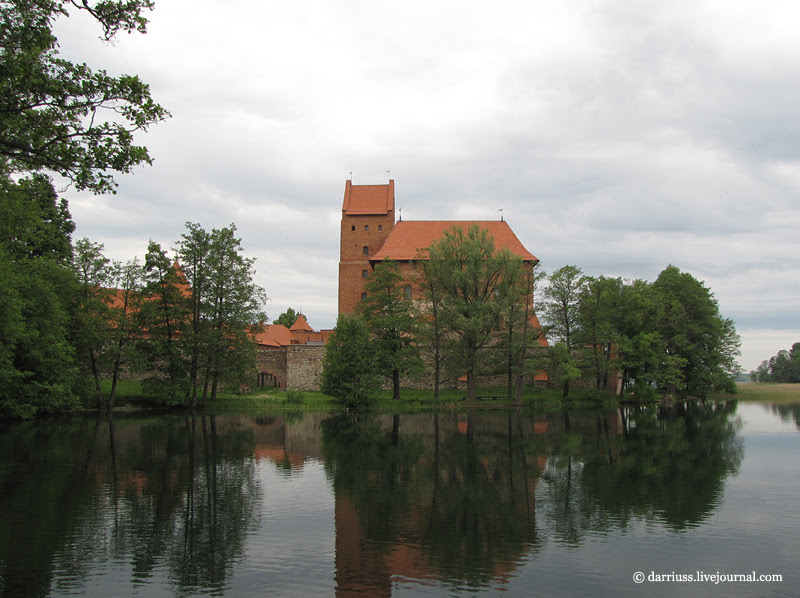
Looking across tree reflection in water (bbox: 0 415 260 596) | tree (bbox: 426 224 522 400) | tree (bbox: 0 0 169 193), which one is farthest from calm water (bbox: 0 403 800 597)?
tree (bbox: 426 224 522 400)

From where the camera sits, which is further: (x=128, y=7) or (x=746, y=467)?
(x=746, y=467)

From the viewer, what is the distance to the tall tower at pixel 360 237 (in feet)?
157

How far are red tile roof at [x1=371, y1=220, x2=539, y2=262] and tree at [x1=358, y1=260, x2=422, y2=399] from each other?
8273mm

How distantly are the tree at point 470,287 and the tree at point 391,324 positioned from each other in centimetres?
213

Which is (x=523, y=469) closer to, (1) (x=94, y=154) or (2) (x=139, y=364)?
(1) (x=94, y=154)

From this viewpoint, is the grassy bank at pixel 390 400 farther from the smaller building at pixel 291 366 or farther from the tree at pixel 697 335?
the tree at pixel 697 335

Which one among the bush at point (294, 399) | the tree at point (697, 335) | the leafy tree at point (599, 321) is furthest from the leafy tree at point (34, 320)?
the tree at point (697, 335)

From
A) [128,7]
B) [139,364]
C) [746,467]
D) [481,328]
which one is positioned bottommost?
[746,467]

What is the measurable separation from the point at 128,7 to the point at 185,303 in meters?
26.9

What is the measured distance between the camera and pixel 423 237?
4744 cm

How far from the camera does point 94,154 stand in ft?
29.4

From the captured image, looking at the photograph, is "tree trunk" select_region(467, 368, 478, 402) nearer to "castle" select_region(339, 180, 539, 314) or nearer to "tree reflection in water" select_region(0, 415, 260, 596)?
"castle" select_region(339, 180, 539, 314)

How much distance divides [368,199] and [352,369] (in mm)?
21309

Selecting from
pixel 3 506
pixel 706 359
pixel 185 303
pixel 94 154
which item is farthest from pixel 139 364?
pixel 706 359
